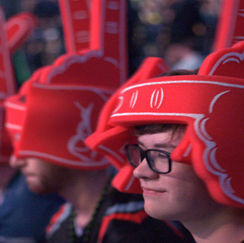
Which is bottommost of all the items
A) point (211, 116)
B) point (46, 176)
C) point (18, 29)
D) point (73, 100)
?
point (46, 176)

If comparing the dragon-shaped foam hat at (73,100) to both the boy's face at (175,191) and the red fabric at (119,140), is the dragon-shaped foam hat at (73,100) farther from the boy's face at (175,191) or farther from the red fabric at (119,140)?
the boy's face at (175,191)

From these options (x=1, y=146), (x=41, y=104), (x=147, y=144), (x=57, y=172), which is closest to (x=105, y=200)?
(x=57, y=172)

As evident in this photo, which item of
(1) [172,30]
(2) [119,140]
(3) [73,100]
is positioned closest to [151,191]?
(2) [119,140]

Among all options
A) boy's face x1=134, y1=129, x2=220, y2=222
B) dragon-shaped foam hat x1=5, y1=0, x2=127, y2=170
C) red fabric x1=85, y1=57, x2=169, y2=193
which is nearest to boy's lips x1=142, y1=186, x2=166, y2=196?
boy's face x1=134, y1=129, x2=220, y2=222

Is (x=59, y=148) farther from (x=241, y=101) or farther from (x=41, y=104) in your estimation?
(x=241, y=101)

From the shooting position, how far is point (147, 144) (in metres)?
0.88

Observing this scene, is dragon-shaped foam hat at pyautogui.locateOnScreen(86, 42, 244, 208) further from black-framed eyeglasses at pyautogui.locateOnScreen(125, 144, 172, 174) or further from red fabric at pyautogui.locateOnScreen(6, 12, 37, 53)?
red fabric at pyautogui.locateOnScreen(6, 12, 37, 53)

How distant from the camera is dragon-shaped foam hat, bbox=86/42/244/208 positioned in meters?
0.71

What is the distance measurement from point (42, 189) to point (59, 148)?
8.1 inches

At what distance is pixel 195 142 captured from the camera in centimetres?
71

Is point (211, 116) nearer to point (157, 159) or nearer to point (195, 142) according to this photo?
point (195, 142)

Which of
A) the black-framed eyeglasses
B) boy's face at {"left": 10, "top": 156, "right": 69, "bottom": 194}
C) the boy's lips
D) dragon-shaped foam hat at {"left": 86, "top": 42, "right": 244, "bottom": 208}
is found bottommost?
boy's face at {"left": 10, "top": 156, "right": 69, "bottom": 194}

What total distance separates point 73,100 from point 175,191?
756mm

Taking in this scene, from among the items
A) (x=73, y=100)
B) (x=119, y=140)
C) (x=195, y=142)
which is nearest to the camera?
(x=195, y=142)
